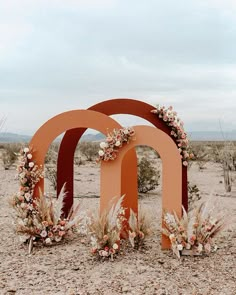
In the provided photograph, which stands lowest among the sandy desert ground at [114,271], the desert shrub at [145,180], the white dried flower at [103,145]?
the sandy desert ground at [114,271]

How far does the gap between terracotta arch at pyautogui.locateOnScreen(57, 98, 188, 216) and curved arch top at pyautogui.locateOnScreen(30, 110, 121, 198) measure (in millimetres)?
523

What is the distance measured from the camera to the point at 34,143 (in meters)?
7.41

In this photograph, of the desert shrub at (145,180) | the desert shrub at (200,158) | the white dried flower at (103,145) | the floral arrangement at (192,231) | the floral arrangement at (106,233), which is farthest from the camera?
the desert shrub at (200,158)

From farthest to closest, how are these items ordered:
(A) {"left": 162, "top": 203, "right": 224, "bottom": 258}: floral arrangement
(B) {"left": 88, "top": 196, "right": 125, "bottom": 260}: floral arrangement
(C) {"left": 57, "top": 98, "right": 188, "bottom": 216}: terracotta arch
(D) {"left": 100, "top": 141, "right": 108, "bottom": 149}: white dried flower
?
(C) {"left": 57, "top": 98, "right": 188, "bottom": 216}: terracotta arch, (D) {"left": 100, "top": 141, "right": 108, "bottom": 149}: white dried flower, (A) {"left": 162, "top": 203, "right": 224, "bottom": 258}: floral arrangement, (B) {"left": 88, "top": 196, "right": 125, "bottom": 260}: floral arrangement

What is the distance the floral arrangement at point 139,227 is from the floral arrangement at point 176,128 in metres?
1.16

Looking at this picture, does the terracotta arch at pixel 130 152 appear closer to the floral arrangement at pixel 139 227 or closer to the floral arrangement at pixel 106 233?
the floral arrangement at pixel 139 227

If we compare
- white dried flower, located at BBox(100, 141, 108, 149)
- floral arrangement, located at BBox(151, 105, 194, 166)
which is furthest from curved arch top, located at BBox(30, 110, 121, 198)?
floral arrangement, located at BBox(151, 105, 194, 166)

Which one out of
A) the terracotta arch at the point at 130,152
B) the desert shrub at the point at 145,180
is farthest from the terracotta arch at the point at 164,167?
the desert shrub at the point at 145,180

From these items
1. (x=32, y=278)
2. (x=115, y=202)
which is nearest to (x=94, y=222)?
(x=115, y=202)

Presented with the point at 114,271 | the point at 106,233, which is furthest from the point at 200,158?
the point at 114,271

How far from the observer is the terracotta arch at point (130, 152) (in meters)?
7.45

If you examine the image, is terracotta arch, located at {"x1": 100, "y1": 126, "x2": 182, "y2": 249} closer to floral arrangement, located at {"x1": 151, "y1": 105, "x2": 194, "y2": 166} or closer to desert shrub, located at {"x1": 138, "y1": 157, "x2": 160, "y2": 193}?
floral arrangement, located at {"x1": 151, "y1": 105, "x2": 194, "y2": 166}

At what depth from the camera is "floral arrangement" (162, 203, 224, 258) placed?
21.2ft

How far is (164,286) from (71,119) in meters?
3.03
